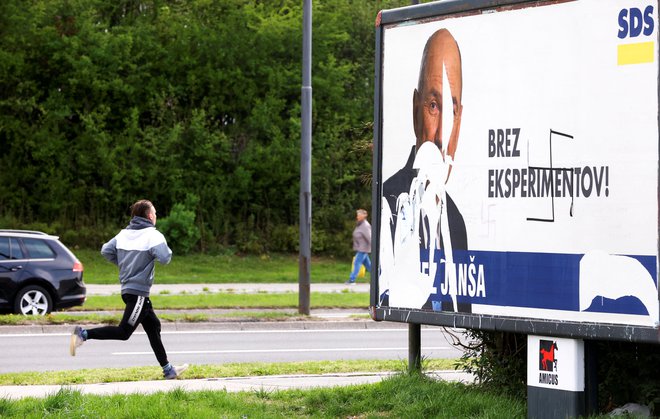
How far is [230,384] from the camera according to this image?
34.3 ft

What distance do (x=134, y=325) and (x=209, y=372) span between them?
41.8 inches

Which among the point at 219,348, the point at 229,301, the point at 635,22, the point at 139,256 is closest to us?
the point at 635,22

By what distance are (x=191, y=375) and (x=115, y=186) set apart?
66.5ft

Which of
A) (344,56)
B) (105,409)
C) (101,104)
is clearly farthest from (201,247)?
(105,409)

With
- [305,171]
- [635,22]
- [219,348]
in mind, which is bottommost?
[219,348]

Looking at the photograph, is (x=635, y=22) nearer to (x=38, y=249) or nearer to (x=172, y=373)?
(x=172, y=373)

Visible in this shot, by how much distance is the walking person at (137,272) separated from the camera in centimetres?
1088

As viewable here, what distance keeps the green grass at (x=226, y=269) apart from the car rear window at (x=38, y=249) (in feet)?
25.5

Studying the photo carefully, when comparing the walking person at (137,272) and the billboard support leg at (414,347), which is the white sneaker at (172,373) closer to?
the walking person at (137,272)

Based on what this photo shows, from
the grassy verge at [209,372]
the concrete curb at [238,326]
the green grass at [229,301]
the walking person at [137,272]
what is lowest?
the concrete curb at [238,326]

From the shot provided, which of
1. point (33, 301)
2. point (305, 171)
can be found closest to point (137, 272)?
point (305, 171)

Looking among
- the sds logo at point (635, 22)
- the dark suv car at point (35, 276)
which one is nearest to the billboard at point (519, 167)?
the sds logo at point (635, 22)

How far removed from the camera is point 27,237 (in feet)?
63.0

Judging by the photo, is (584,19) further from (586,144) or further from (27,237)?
(27,237)
